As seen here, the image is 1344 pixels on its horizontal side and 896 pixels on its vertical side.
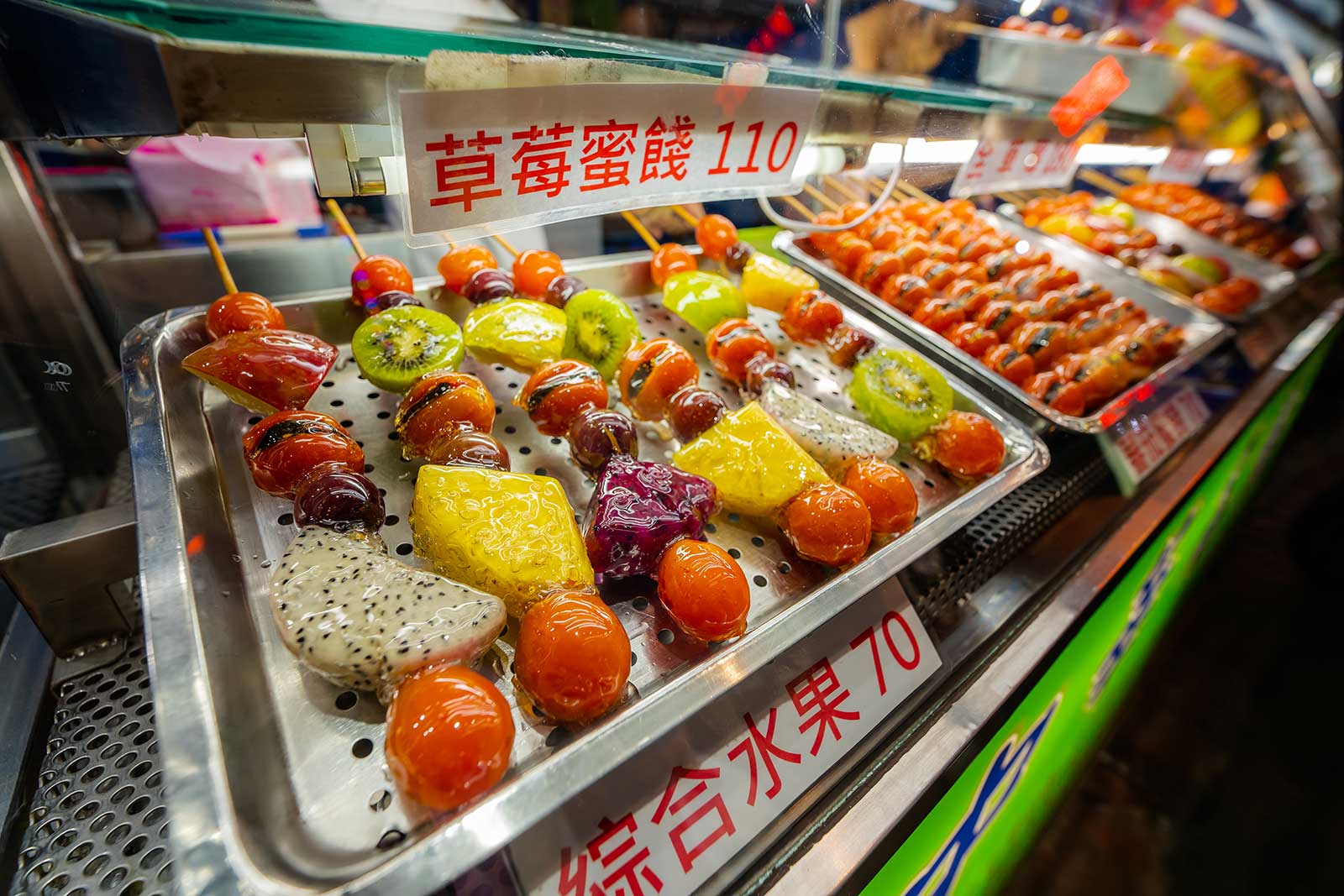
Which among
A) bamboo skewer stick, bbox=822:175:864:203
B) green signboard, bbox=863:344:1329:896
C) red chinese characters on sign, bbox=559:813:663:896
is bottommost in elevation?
green signboard, bbox=863:344:1329:896

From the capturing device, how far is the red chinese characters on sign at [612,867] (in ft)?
3.35

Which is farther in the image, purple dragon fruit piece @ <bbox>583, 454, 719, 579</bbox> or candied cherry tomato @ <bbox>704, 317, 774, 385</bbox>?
candied cherry tomato @ <bbox>704, 317, 774, 385</bbox>

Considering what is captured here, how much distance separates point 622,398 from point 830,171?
106 centimetres

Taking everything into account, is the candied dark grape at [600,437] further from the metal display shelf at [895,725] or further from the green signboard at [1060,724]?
the green signboard at [1060,724]

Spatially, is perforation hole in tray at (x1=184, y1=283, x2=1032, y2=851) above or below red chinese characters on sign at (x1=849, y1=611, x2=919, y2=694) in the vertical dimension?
above

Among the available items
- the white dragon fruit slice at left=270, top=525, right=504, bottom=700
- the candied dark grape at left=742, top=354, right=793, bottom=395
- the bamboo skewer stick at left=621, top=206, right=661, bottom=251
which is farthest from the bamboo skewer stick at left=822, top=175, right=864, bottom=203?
the white dragon fruit slice at left=270, top=525, right=504, bottom=700

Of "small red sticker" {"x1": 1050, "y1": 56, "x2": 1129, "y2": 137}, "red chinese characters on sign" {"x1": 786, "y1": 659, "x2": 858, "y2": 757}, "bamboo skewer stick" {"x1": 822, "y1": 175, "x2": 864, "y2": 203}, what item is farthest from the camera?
"bamboo skewer stick" {"x1": 822, "y1": 175, "x2": 864, "y2": 203}

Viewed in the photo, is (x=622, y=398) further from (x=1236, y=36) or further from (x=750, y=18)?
(x=1236, y=36)

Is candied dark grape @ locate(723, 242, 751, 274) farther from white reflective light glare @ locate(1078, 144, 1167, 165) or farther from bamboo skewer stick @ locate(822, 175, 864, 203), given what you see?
white reflective light glare @ locate(1078, 144, 1167, 165)

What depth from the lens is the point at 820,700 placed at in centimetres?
138

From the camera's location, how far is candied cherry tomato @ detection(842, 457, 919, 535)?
62.3 inches

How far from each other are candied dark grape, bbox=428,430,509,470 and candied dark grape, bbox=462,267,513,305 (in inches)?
27.0

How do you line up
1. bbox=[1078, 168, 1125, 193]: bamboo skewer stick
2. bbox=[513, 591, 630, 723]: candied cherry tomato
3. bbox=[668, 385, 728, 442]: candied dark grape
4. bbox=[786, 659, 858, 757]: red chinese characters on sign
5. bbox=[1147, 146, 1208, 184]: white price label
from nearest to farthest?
bbox=[513, 591, 630, 723]: candied cherry tomato < bbox=[786, 659, 858, 757]: red chinese characters on sign < bbox=[668, 385, 728, 442]: candied dark grape < bbox=[1147, 146, 1208, 184]: white price label < bbox=[1078, 168, 1125, 193]: bamboo skewer stick

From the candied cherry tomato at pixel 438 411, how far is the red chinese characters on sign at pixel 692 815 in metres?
0.88
